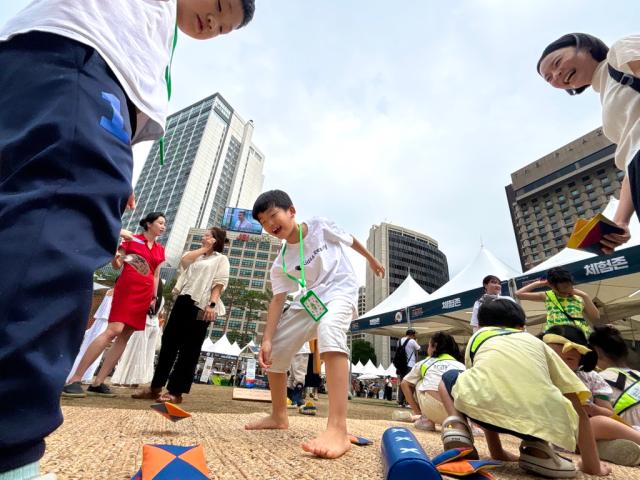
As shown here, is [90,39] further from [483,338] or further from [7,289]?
[483,338]

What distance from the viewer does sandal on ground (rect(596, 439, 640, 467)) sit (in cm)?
176

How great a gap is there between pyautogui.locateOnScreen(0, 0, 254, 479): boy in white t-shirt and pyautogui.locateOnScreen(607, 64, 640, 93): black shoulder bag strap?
1.59 metres

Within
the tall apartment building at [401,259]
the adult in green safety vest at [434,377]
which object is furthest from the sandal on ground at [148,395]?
the tall apartment building at [401,259]

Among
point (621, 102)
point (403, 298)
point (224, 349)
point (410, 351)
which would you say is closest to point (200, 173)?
point (224, 349)

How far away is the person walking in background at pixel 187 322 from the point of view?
285 centimetres

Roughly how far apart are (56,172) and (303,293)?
1484 millimetres

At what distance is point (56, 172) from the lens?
0.61m

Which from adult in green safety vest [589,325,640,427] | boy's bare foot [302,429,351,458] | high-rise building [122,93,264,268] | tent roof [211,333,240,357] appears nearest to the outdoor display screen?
high-rise building [122,93,264,268]

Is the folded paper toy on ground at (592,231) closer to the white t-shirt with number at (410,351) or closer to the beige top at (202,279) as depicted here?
the beige top at (202,279)

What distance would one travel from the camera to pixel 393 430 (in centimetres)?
111

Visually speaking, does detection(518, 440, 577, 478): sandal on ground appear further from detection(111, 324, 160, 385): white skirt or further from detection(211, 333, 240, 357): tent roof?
detection(211, 333, 240, 357): tent roof

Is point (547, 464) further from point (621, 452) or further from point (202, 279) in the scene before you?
point (202, 279)

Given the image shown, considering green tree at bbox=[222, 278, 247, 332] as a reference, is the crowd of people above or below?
below

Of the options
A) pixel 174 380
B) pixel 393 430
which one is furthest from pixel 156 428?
pixel 174 380
